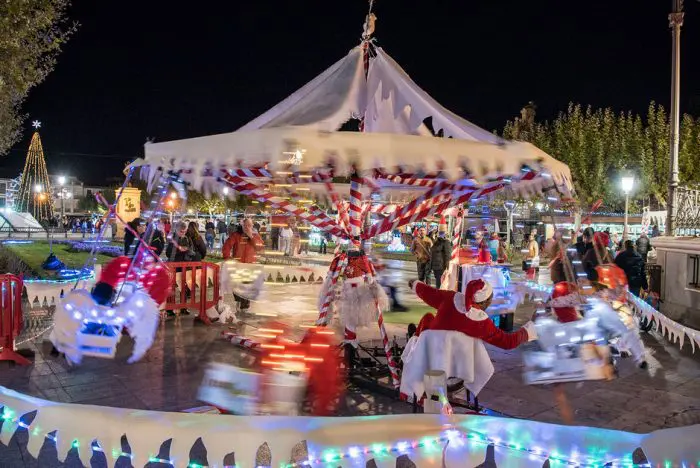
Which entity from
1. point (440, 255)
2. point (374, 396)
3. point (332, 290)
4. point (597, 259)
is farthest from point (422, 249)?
point (374, 396)

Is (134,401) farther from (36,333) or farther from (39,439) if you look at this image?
(36,333)

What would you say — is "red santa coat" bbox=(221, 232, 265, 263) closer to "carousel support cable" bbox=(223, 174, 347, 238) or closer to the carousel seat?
"carousel support cable" bbox=(223, 174, 347, 238)

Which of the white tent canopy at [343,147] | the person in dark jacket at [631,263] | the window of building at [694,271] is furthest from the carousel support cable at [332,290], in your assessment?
the window of building at [694,271]

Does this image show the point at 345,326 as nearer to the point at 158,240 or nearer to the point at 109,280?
the point at 109,280

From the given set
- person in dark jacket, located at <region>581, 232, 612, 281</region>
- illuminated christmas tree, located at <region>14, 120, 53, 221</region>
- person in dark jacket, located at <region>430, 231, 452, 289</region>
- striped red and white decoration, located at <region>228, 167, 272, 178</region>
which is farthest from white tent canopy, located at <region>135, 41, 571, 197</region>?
illuminated christmas tree, located at <region>14, 120, 53, 221</region>

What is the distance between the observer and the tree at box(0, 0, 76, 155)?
1139cm

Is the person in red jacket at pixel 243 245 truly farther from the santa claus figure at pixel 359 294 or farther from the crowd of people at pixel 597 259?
the crowd of people at pixel 597 259

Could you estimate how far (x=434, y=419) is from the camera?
9.18ft

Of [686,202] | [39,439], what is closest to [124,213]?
[686,202]

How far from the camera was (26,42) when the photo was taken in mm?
13031

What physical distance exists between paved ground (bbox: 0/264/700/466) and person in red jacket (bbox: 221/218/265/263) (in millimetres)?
2012

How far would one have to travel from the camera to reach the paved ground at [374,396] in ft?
17.3

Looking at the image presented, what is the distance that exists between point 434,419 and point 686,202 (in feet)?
38.9

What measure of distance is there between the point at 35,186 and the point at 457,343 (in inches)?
1791
